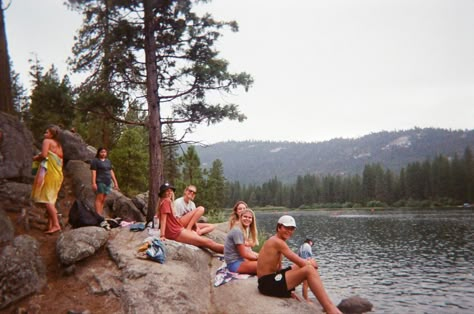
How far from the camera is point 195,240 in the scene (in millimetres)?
8953

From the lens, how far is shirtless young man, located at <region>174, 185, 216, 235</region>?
936 centimetres

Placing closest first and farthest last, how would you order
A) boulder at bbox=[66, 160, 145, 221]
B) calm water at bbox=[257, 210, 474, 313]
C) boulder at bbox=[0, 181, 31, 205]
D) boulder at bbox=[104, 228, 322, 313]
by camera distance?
boulder at bbox=[104, 228, 322, 313] < boulder at bbox=[0, 181, 31, 205] < boulder at bbox=[66, 160, 145, 221] < calm water at bbox=[257, 210, 474, 313]

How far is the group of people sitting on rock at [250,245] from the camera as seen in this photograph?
6.18m

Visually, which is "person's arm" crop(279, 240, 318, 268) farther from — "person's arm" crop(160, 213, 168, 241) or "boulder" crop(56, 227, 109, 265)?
"boulder" crop(56, 227, 109, 265)

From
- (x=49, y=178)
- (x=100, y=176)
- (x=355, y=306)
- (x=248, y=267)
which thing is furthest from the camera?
(x=355, y=306)

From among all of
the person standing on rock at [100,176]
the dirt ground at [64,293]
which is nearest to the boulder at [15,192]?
the dirt ground at [64,293]

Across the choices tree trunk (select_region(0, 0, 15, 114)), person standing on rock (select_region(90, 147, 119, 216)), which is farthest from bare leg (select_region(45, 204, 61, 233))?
tree trunk (select_region(0, 0, 15, 114))

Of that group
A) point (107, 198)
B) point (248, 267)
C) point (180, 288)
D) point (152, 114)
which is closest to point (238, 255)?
point (248, 267)

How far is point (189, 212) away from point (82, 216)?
2703mm

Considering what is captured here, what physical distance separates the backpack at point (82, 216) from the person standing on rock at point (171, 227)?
65.3 inches

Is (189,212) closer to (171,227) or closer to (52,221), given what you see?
(171,227)

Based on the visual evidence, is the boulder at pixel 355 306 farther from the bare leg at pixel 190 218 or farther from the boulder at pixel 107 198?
the boulder at pixel 107 198

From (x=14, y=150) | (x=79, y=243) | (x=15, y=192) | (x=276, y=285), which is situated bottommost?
(x=276, y=285)

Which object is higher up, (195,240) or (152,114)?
(152,114)
